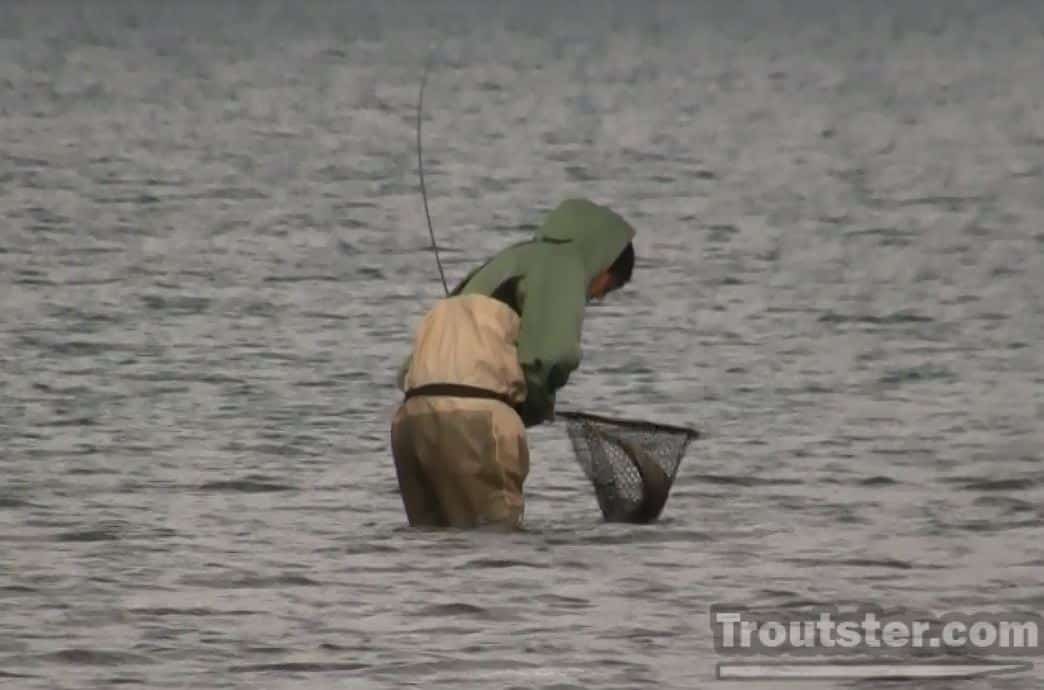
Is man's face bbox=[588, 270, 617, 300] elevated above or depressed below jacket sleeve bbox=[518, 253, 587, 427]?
above

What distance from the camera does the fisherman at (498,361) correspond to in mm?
13758

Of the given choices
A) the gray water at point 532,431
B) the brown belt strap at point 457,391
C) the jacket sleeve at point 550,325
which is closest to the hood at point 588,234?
the jacket sleeve at point 550,325

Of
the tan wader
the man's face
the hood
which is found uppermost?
the hood

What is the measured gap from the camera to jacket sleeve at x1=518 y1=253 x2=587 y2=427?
1370 cm

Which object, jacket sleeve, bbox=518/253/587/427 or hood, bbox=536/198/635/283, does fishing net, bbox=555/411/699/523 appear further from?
hood, bbox=536/198/635/283

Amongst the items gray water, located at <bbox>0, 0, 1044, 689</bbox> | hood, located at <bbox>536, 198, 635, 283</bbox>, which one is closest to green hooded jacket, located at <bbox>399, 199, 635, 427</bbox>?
hood, located at <bbox>536, 198, 635, 283</bbox>

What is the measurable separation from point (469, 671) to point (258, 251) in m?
18.4

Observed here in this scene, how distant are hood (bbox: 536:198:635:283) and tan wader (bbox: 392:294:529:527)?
37 cm

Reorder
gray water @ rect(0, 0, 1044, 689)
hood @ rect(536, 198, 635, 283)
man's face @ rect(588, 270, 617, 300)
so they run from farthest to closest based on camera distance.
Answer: man's face @ rect(588, 270, 617, 300) < hood @ rect(536, 198, 635, 283) < gray water @ rect(0, 0, 1044, 689)

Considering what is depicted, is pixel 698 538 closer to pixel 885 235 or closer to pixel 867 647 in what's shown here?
pixel 867 647

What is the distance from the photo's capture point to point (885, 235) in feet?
106

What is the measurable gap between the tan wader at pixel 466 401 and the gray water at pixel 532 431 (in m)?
0.40

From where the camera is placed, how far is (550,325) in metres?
13.7

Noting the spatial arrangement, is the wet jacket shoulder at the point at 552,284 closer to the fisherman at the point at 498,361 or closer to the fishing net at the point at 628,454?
the fisherman at the point at 498,361
